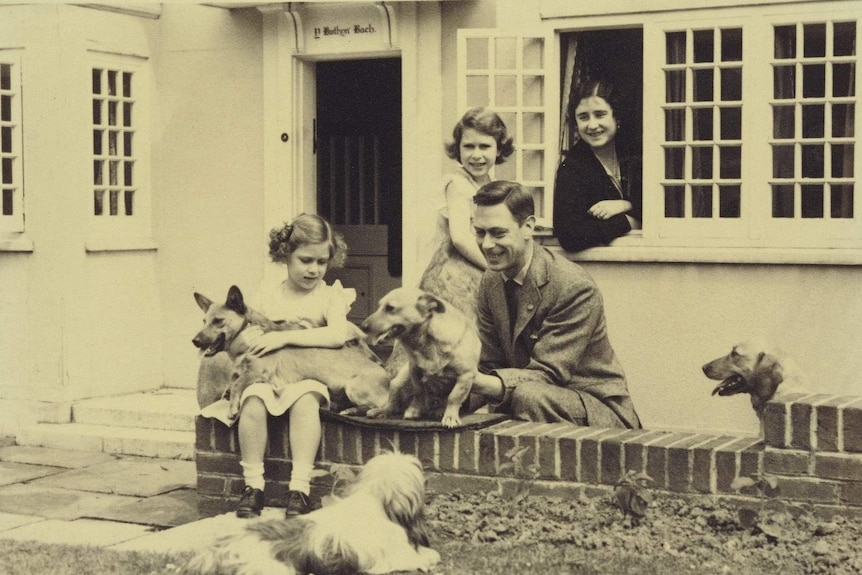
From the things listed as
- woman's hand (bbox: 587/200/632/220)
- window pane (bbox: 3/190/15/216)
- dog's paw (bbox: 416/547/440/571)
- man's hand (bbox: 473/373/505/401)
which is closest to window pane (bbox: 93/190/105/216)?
window pane (bbox: 3/190/15/216)

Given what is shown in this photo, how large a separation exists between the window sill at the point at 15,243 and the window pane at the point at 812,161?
5.64 m

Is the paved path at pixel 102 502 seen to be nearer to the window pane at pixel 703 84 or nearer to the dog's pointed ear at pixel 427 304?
the dog's pointed ear at pixel 427 304

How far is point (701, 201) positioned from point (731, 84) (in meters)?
0.81

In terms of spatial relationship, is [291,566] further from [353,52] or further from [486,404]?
[353,52]

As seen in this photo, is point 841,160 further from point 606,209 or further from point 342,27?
point 342,27

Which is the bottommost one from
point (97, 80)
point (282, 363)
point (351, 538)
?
point (351, 538)

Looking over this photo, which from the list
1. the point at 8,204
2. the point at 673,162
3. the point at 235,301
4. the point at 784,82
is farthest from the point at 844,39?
the point at 8,204

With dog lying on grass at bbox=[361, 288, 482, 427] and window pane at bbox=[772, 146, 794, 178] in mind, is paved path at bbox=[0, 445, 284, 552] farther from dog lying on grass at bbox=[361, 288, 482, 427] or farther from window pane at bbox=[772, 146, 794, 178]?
window pane at bbox=[772, 146, 794, 178]

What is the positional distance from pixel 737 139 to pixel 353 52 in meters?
2.93

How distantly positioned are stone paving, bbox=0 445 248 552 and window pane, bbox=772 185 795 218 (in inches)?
163

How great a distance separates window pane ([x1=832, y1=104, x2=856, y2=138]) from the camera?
878 cm

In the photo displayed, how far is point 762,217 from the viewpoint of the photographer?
29.3ft

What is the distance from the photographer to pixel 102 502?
748cm

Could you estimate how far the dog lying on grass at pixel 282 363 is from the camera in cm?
650
